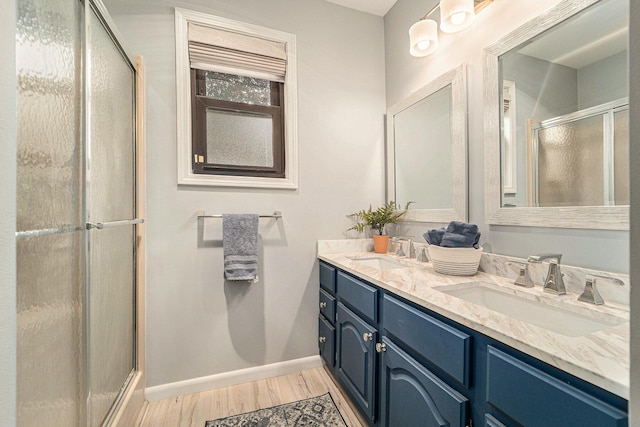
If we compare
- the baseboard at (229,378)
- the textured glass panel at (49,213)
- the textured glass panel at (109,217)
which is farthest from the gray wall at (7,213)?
the baseboard at (229,378)

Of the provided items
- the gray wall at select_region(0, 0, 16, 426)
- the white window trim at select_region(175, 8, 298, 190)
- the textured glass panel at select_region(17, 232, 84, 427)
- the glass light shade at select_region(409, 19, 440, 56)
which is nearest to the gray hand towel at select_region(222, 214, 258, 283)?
the white window trim at select_region(175, 8, 298, 190)

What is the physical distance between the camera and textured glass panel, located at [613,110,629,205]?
84 centimetres

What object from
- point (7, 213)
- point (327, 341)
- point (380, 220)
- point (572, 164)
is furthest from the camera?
point (380, 220)

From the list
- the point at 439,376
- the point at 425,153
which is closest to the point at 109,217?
the point at 439,376

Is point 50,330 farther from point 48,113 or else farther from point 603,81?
point 603,81

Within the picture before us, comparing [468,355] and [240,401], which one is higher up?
[468,355]

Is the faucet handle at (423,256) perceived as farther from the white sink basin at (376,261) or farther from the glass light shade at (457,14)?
the glass light shade at (457,14)

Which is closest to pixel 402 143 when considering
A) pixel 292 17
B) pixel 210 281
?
pixel 292 17

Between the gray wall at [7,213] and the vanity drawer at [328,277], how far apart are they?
132cm

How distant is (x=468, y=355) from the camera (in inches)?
29.5

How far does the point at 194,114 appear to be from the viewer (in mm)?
1689

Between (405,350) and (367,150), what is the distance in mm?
1418

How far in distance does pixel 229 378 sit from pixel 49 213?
141cm

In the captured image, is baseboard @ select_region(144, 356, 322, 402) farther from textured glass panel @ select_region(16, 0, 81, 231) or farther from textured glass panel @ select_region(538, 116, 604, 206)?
textured glass panel @ select_region(538, 116, 604, 206)
